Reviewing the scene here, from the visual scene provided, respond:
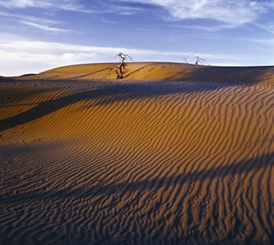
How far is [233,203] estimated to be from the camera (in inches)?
194

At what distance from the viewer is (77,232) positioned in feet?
13.4

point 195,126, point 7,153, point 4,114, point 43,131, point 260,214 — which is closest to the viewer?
point 260,214

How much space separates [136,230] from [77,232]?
0.76m

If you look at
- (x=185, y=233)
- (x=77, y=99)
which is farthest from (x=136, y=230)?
(x=77, y=99)

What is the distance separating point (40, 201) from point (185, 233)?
2.24 meters

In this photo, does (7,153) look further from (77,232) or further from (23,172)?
(77,232)

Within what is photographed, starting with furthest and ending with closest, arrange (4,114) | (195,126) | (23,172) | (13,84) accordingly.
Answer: (13,84) → (4,114) → (195,126) → (23,172)

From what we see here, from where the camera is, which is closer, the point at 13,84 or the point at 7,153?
the point at 7,153

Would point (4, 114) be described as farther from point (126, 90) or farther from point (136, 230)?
point (136, 230)

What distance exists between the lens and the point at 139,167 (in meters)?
6.40

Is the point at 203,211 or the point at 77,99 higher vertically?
the point at 77,99

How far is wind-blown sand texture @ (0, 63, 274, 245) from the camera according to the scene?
425 cm

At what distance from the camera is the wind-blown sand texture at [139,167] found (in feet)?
13.9

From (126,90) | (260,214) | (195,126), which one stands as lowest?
(260,214)
